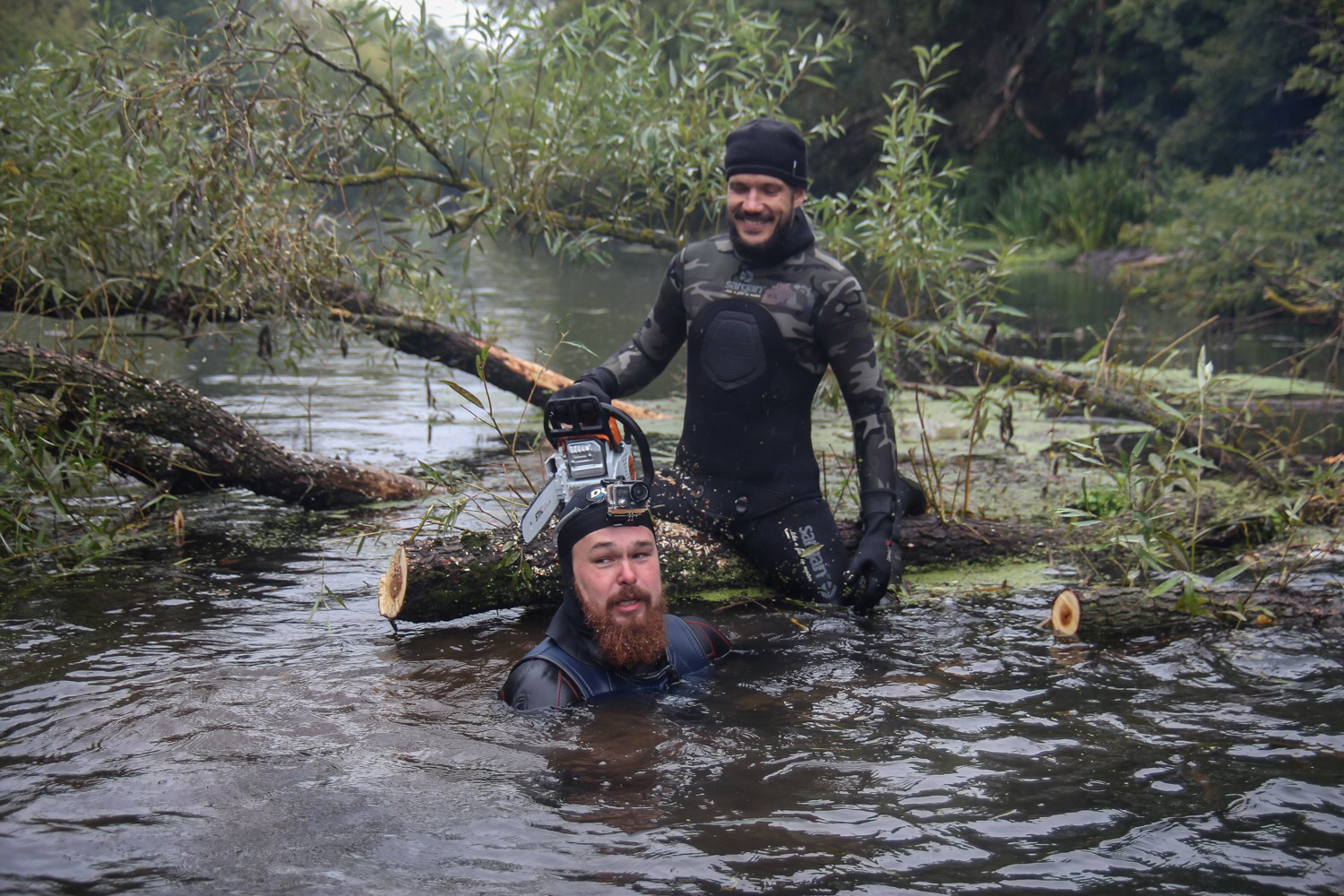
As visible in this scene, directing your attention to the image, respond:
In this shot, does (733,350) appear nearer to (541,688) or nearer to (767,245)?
(767,245)

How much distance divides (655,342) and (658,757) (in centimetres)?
223

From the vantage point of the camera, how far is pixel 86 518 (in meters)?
6.05

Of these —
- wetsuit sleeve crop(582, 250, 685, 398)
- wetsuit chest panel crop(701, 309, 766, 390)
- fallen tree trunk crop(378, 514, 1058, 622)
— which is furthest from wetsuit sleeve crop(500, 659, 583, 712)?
wetsuit chest panel crop(701, 309, 766, 390)

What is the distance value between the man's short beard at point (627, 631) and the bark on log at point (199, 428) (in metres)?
3.27

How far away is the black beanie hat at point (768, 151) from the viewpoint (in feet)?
16.9

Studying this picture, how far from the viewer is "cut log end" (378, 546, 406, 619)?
17.3ft

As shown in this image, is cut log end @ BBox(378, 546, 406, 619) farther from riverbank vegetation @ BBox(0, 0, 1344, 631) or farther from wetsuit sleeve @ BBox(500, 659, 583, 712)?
wetsuit sleeve @ BBox(500, 659, 583, 712)

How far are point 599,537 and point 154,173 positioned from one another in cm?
452

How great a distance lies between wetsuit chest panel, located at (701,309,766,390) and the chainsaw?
1.03 metres

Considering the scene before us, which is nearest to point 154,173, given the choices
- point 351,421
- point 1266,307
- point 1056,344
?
point 351,421

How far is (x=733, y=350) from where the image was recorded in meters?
5.36

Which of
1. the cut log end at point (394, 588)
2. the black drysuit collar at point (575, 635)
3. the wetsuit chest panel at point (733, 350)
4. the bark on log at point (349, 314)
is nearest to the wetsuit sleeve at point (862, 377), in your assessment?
the wetsuit chest panel at point (733, 350)

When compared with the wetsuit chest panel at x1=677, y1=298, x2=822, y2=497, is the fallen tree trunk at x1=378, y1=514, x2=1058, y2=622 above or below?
below

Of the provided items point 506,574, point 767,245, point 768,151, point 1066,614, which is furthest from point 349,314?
point 1066,614
